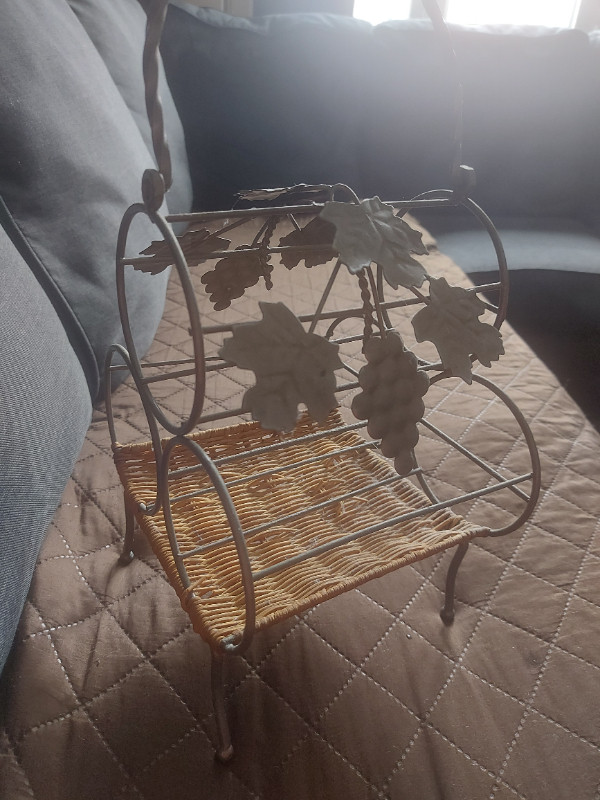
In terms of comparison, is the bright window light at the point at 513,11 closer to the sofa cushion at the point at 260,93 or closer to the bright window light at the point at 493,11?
the bright window light at the point at 493,11

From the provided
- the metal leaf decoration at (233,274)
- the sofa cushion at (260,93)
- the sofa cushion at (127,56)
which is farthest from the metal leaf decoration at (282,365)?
the sofa cushion at (260,93)

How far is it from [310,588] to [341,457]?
27 cm

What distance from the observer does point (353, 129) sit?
67.0 inches

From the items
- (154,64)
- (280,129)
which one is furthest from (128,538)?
(280,129)

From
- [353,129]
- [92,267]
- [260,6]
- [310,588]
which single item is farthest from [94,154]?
[260,6]

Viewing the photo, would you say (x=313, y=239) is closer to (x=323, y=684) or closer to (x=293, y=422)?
(x=293, y=422)

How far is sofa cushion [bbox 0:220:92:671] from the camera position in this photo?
55cm

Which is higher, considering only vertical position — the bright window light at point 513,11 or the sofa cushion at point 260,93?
the bright window light at point 513,11

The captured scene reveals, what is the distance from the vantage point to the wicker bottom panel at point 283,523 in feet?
1.91

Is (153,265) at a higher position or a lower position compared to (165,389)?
higher

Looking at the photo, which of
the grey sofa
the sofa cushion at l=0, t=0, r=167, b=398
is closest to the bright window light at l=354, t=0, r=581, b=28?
the grey sofa

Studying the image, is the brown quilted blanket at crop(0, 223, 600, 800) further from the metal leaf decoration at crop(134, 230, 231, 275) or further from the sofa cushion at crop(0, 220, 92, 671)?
the metal leaf decoration at crop(134, 230, 231, 275)

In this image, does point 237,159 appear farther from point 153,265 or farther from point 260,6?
point 153,265

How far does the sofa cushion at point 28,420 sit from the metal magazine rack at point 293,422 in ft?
0.25
